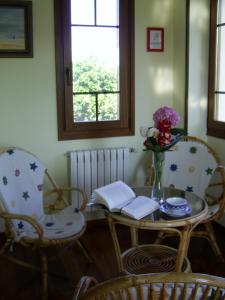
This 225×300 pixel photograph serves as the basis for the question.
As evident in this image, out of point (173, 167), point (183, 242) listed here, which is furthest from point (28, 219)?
point (173, 167)

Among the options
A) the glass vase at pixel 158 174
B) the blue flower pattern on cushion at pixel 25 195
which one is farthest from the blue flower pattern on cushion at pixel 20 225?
the glass vase at pixel 158 174

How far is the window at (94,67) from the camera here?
Result: 132 inches

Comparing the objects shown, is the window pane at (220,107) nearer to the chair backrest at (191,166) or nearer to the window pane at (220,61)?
the window pane at (220,61)

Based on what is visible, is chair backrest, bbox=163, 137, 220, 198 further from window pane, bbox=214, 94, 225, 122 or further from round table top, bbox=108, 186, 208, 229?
round table top, bbox=108, 186, 208, 229

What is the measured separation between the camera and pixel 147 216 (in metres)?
2.25

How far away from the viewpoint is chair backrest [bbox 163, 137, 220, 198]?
316 centimetres

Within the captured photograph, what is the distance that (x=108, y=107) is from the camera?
360 centimetres

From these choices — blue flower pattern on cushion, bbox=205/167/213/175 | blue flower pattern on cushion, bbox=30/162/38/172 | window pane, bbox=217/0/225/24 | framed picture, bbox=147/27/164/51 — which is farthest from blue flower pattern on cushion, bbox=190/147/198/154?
blue flower pattern on cushion, bbox=30/162/38/172

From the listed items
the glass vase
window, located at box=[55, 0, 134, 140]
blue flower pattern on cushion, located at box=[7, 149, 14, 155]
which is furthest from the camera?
window, located at box=[55, 0, 134, 140]

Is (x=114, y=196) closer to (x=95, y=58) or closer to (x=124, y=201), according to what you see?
(x=124, y=201)

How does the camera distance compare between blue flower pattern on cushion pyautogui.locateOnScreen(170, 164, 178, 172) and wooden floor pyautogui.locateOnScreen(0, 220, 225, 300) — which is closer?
wooden floor pyautogui.locateOnScreen(0, 220, 225, 300)

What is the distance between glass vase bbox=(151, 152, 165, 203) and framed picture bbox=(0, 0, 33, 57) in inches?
60.4

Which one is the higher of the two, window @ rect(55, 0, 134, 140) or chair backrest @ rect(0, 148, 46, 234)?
window @ rect(55, 0, 134, 140)

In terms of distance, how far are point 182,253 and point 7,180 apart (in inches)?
53.9
